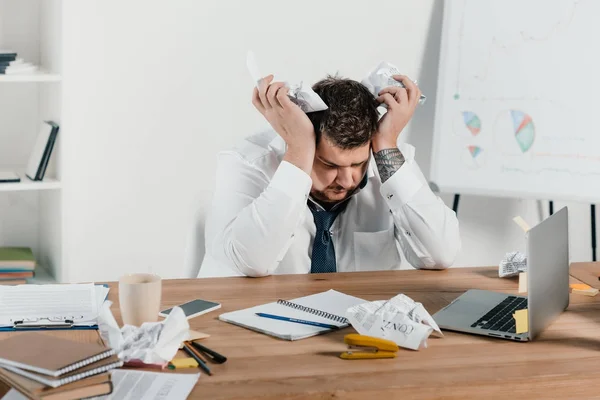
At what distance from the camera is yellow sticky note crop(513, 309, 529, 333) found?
1571 mm

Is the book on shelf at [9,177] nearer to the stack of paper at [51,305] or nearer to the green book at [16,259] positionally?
the green book at [16,259]

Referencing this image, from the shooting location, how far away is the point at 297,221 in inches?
80.5

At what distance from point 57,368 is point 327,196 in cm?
105

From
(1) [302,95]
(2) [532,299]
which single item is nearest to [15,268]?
(1) [302,95]

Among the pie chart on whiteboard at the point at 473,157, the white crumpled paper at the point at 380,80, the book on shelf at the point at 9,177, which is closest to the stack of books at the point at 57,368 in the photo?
the white crumpled paper at the point at 380,80

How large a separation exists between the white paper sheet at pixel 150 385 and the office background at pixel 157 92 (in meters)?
1.74

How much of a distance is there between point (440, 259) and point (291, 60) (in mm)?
1546

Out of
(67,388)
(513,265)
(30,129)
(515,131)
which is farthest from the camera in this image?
(515,131)

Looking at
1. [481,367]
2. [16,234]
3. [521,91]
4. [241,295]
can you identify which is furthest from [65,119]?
[481,367]

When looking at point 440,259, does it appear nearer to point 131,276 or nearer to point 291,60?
point 131,276

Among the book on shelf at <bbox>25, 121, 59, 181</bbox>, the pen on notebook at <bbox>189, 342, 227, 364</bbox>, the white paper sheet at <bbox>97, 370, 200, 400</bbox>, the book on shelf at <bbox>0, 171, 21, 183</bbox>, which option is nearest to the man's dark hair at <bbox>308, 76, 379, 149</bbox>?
the pen on notebook at <bbox>189, 342, 227, 364</bbox>

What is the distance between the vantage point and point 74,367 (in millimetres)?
1254

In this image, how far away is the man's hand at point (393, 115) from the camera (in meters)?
2.19

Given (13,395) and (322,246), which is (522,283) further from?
(13,395)
